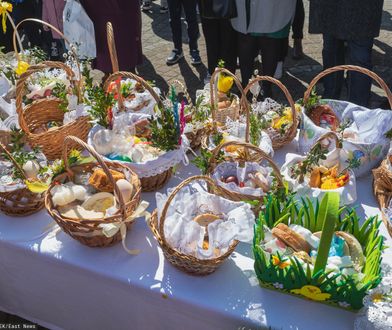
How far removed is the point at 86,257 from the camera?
1547 millimetres

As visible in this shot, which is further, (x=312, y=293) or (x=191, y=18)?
(x=191, y=18)

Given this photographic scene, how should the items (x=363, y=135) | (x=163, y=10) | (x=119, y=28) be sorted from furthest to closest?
(x=163, y=10) < (x=119, y=28) < (x=363, y=135)

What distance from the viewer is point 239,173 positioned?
1.66 meters

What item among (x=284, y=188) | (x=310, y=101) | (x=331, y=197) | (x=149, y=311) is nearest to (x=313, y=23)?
(x=310, y=101)

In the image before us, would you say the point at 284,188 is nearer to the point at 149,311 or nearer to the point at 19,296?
the point at 149,311

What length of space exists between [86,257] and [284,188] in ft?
2.39

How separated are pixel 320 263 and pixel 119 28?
2.45m

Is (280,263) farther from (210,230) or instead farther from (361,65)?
(361,65)

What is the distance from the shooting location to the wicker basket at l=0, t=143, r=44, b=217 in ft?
5.43

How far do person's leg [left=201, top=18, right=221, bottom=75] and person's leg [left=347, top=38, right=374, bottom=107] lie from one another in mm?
1059

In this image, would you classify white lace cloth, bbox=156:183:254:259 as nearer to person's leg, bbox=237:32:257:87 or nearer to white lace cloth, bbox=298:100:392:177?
white lace cloth, bbox=298:100:392:177

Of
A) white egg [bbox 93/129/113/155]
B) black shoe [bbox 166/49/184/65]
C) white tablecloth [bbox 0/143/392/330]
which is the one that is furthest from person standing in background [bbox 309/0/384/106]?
white egg [bbox 93/129/113/155]

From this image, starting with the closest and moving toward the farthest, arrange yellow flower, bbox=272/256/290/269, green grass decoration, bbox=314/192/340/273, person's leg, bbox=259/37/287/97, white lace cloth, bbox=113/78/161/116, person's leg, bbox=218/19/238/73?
green grass decoration, bbox=314/192/340/273 < yellow flower, bbox=272/256/290/269 < white lace cloth, bbox=113/78/161/116 < person's leg, bbox=259/37/287/97 < person's leg, bbox=218/19/238/73

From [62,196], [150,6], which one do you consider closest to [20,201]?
[62,196]
